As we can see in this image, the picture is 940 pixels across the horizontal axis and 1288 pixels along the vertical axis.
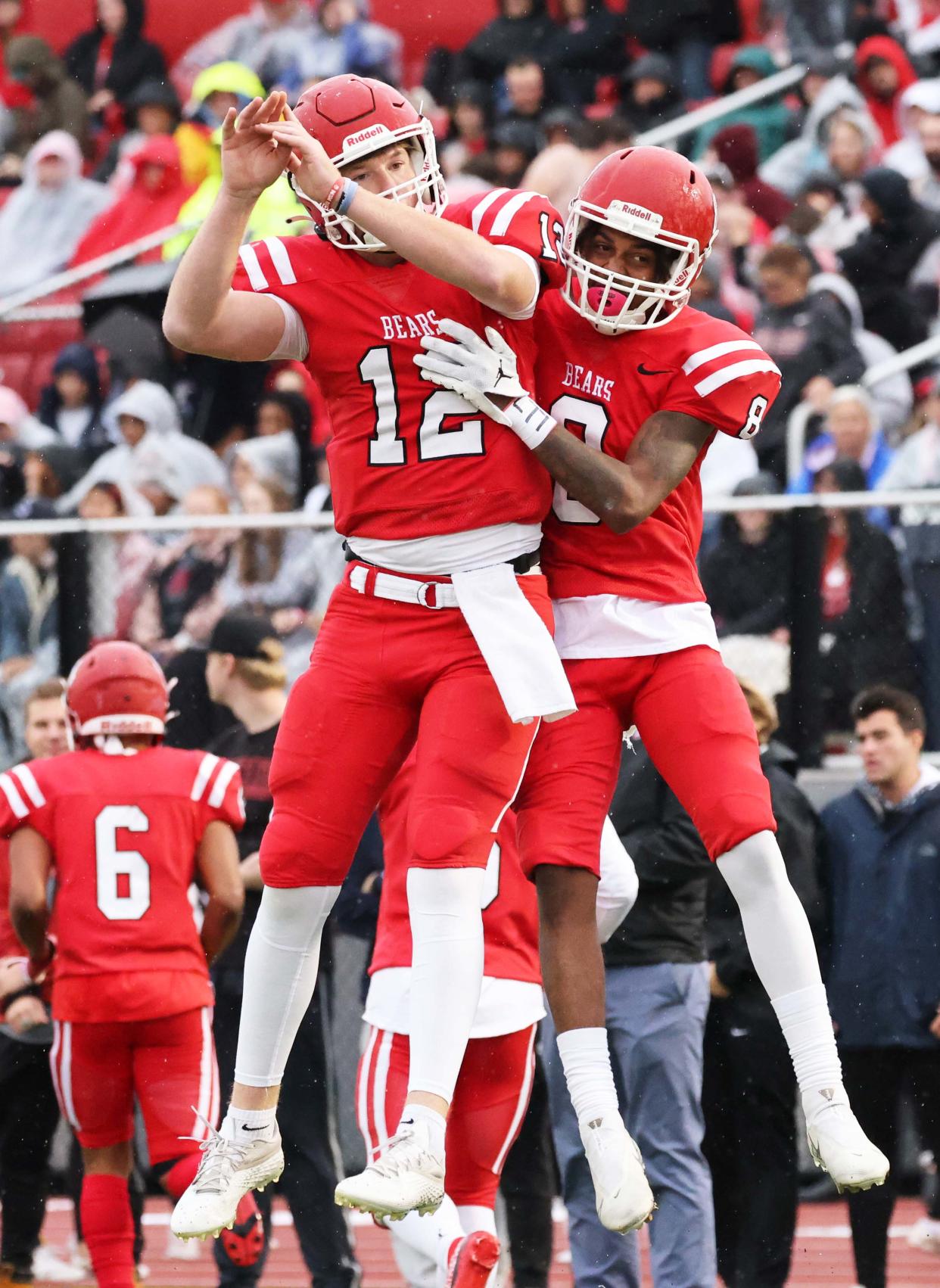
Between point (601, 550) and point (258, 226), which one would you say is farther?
point (258, 226)

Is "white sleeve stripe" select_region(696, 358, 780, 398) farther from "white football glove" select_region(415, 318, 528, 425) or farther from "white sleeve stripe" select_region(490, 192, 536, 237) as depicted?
"white sleeve stripe" select_region(490, 192, 536, 237)

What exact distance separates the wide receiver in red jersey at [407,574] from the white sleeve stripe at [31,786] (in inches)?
77.5

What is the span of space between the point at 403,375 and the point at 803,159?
776cm

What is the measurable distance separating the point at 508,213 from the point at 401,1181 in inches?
78.6

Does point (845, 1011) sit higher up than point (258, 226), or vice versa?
point (258, 226)

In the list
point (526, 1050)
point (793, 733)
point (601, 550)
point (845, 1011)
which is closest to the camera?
point (601, 550)

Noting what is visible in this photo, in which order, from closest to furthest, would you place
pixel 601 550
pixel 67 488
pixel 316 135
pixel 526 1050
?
pixel 316 135 < pixel 601 550 < pixel 526 1050 < pixel 67 488

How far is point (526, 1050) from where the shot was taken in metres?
5.07

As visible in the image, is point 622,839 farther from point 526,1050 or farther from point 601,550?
point 601,550

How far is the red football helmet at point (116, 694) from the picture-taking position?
6.17 m

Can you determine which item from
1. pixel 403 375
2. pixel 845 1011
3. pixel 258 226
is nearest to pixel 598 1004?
pixel 403 375

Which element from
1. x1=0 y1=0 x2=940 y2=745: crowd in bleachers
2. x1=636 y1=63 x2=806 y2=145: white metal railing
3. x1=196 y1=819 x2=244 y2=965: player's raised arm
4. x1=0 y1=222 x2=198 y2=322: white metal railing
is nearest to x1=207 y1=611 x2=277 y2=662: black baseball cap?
x1=0 y1=0 x2=940 y2=745: crowd in bleachers

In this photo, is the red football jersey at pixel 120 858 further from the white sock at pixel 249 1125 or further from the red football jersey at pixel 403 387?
the red football jersey at pixel 403 387

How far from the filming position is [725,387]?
4371 millimetres
